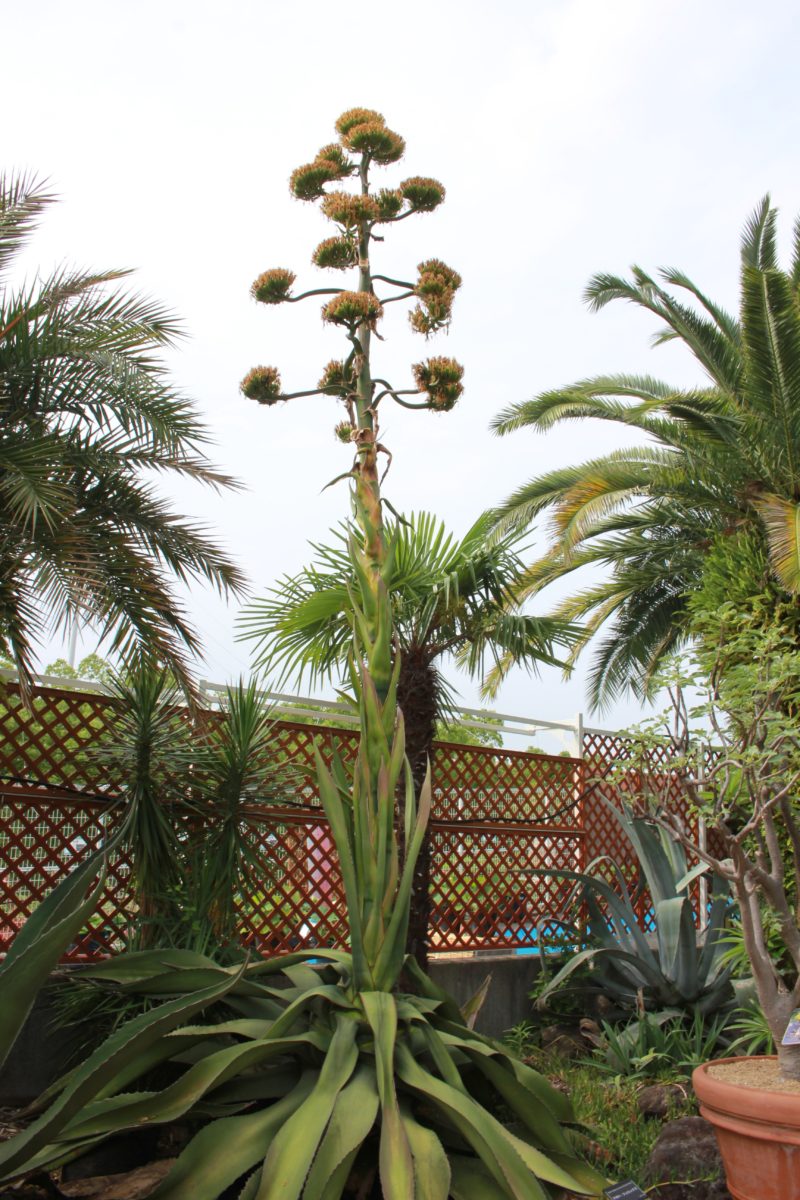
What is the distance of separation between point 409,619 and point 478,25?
2.91 metres

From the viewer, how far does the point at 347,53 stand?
15.0 feet

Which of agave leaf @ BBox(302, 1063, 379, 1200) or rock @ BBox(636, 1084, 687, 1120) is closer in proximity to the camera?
agave leaf @ BBox(302, 1063, 379, 1200)

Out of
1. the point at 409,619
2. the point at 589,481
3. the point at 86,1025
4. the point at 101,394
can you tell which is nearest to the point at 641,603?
the point at 589,481

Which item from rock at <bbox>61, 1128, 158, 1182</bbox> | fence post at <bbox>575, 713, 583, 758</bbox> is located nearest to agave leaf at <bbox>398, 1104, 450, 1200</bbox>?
rock at <bbox>61, 1128, 158, 1182</bbox>

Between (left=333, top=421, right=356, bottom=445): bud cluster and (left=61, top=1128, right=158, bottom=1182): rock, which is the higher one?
(left=333, top=421, right=356, bottom=445): bud cluster

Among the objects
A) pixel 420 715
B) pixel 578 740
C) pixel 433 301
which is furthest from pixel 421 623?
pixel 578 740

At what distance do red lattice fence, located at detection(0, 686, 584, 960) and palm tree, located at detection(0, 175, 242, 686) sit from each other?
0.55 meters

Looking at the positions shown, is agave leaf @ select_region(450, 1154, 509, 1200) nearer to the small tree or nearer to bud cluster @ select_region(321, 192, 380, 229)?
the small tree

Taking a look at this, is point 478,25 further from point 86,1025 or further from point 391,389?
point 86,1025

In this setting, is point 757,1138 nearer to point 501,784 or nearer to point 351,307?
point 351,307

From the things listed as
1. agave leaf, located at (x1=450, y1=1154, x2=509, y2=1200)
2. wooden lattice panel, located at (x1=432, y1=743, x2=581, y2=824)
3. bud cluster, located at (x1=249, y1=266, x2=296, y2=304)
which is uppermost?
bud cluster, located at (x1=249, y1=266, x2=296, y2=304)

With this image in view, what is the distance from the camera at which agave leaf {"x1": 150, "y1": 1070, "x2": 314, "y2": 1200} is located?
9.60 ft

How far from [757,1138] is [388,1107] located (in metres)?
1.46

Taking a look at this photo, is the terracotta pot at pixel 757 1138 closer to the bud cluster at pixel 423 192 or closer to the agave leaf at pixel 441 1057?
the agave leaf at pixel 441 1057
